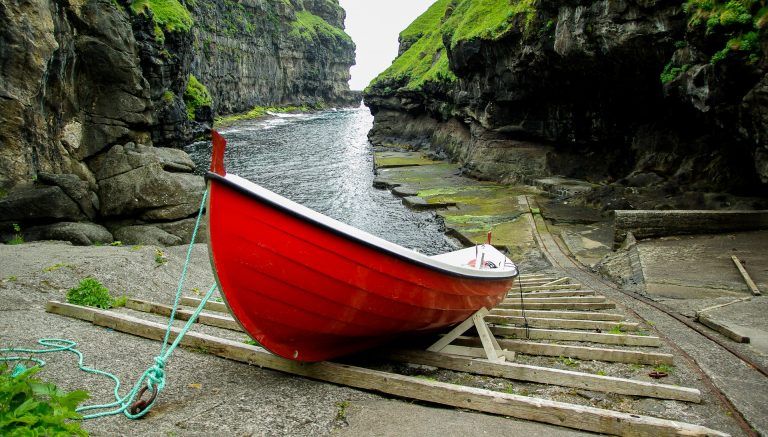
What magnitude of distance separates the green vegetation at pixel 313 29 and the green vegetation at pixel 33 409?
427 ft

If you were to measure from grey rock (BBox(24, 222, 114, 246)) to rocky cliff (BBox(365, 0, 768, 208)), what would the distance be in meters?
19.2

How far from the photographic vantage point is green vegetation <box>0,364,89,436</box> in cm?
309

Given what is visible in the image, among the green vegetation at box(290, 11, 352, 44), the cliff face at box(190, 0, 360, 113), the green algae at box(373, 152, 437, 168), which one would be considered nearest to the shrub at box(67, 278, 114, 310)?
the green algae at box(373, 152, 437, 168)

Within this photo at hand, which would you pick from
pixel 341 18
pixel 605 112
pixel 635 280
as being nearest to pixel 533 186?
pixel 605 112

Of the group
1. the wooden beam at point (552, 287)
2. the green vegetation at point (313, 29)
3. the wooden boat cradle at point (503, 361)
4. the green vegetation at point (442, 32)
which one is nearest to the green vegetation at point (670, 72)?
the green vegetation at point (442, 32)

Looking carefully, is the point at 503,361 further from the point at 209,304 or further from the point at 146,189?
the point at 146,189

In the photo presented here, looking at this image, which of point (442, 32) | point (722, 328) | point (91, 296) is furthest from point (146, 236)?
point (442, 32)

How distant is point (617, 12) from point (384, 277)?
765 inches

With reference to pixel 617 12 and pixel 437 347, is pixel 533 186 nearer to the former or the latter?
pixel 617 12

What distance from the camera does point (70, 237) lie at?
15055mm

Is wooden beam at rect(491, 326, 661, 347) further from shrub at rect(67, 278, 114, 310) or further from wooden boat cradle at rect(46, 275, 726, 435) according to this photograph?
shrub at rect(67, 278, 114, 310)

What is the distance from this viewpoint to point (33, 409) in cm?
328

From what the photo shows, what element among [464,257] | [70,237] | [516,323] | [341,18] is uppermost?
[341,18]

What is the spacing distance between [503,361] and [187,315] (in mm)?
4301
